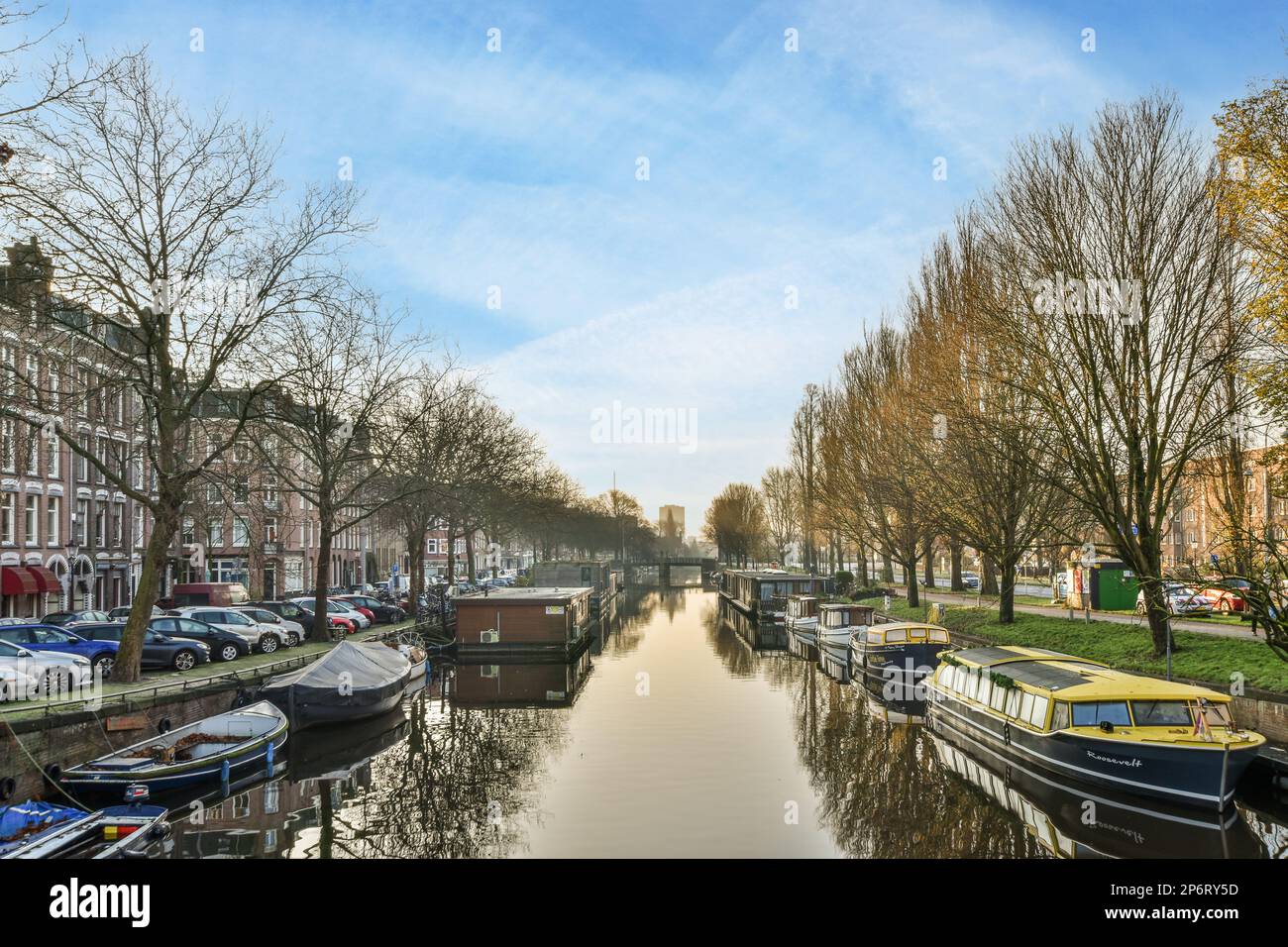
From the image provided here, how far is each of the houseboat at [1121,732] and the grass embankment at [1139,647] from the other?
5560mm

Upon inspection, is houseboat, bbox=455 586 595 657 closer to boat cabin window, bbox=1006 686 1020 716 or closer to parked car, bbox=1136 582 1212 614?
parked car, bbox=1136 582 1212 614

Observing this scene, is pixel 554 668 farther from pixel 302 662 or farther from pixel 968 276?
pixel 968 276

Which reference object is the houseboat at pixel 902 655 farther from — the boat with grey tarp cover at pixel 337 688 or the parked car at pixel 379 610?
the parked car at pixel 379 610

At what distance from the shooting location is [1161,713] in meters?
19.7

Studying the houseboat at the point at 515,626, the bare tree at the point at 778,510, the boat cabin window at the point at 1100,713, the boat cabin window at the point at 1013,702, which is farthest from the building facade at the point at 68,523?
the bare tree at the point at 778,510

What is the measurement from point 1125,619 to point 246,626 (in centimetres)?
3757

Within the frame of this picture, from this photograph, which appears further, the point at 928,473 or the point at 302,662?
the point at 928,473

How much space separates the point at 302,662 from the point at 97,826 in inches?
733

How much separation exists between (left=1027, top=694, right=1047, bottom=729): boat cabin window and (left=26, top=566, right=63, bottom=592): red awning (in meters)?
46.1

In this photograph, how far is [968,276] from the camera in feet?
132

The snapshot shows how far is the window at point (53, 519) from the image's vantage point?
50.8 metres

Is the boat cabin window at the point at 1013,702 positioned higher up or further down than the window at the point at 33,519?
further down

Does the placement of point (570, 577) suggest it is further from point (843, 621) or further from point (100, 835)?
point (100, 835)
